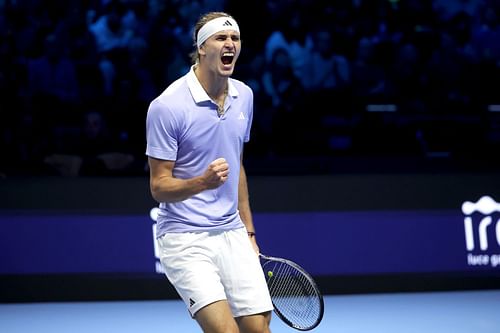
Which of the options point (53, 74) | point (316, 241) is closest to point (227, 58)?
point (316, 241)

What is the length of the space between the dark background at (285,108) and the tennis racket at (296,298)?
3.12 metres

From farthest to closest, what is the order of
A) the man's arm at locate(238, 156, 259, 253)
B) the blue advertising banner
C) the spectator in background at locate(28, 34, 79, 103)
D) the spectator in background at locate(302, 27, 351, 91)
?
the spectator in background at locate(302, 27, 351, 91) < the spectator in background at locate(28, 34, 79, 103) < the blue advertising banner < the man's arm at locate(238, 156, 259, 253)

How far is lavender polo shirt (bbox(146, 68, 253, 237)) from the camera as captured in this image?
387 cm

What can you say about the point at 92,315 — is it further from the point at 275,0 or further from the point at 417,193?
the point at 275,0

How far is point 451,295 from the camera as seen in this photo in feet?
25.1

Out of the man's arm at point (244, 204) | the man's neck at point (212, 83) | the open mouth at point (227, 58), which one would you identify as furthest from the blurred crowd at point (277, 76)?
the open mouth at point (227, 58)

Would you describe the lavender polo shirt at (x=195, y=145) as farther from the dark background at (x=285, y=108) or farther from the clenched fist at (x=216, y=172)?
the dark background at (x=285, y=108)

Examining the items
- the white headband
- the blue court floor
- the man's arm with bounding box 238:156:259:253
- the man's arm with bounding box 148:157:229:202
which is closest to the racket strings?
the man's arm with bounding box 238:156:259:253

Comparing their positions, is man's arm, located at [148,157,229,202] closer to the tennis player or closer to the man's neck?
the tennis player

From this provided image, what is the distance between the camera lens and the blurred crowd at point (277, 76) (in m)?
8.70

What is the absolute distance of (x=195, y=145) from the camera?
391 centimetres

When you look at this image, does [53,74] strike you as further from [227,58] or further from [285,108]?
[227,58]

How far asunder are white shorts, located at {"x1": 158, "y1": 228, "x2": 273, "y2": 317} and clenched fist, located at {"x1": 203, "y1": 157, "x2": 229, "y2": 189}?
1.30ft

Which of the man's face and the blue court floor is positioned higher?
the man's face
